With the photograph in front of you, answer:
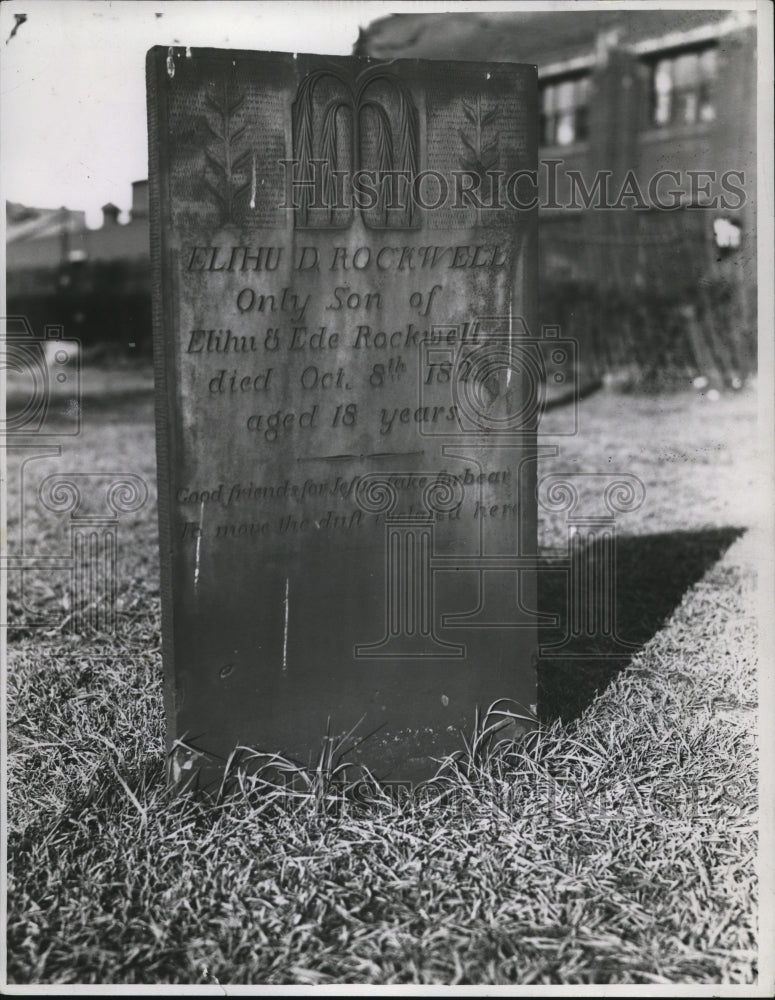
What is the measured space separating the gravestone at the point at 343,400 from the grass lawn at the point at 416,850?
29 cm

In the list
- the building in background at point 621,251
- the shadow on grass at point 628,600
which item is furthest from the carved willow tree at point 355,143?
the building in background at point 621,251

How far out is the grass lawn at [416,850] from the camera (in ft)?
8.61

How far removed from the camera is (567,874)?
2922 millimetres

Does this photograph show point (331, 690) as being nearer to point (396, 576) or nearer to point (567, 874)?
point (396, 576)

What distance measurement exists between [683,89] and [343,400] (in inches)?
729

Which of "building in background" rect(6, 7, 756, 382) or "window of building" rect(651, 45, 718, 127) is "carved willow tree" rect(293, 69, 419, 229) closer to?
"building in background" rect(6, 7, 756, 382)

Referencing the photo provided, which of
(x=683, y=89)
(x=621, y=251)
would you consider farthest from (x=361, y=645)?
(x=683, y=89)

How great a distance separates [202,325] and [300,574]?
90 centimetres

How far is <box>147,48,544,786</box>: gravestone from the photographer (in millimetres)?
3215

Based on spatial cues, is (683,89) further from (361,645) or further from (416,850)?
(416,850)

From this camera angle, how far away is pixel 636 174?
12.6 metres

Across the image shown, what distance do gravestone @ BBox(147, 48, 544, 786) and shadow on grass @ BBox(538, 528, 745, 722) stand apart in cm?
72

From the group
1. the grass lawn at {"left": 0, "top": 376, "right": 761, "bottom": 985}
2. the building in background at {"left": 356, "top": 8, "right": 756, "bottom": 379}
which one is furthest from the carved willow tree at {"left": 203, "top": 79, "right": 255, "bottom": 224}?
the building in background at {"left": 356, "top": 8, "right": 756, "bottom": 379}

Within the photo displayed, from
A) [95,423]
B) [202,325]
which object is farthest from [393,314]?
[95,423]
